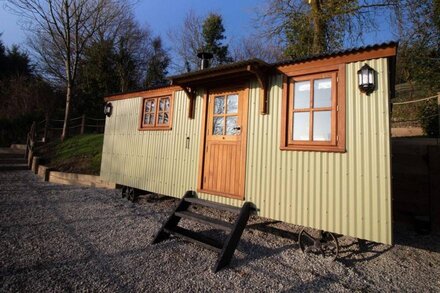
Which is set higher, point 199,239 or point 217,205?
point 217,205

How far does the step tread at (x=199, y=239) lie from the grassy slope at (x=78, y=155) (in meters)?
6.54

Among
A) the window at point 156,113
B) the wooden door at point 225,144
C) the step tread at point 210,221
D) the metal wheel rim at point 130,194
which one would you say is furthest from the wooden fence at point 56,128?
the step tread at point 210,221

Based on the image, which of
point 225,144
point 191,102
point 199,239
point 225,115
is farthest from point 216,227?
point 191,102

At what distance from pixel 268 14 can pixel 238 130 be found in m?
8.65

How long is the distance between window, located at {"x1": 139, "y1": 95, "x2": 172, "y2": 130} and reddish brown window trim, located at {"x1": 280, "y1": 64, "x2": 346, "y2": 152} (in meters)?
3.03

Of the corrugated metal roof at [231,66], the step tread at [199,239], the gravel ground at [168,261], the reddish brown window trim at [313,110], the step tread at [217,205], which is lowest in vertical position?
the gravel ground at [168,261]

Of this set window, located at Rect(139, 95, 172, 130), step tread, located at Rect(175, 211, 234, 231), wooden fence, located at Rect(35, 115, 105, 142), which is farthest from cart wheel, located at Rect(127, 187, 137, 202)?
wooden fence, located at Rect(35, 115, 105, 142)

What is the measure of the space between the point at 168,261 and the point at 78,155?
32.5ft

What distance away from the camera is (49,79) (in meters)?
20.4

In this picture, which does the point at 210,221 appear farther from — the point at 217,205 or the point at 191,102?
the point at 191,102

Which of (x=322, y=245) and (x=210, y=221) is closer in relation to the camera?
(x=210, y=221)

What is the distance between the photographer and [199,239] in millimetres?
4082

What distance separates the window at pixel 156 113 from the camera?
6526 millimetres

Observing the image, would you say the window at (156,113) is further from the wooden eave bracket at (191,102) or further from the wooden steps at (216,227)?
the wooden steps at (216,227)
